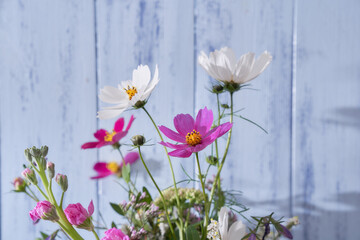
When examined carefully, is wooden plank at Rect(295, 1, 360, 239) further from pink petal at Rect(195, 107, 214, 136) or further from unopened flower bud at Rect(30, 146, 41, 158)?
unopened flower bud at Rect(30, 146, 41, 158)

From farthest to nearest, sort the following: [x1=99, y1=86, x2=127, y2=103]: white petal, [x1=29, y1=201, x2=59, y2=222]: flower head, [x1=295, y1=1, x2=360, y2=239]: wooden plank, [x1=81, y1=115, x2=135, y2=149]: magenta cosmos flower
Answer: [x1=295, y1=1, x2=360, y2=239]: wooden plank, [x1=81, y1=115, x2=135, y2=149]: magenta cosmos flower, [x1=99, y1=86, x2=127, y2=103]: white petal, [x1=29, y1=201, x2=59, y2=222]: flower head

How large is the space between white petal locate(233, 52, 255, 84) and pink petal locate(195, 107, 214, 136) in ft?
0.24

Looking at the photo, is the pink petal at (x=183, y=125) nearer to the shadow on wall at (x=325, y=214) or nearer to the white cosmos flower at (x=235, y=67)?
the white cosmos flower at (x=235, y=67)

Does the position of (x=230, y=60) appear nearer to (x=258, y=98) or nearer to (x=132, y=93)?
(x=132, y=93)

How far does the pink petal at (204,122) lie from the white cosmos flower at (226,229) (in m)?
0.12

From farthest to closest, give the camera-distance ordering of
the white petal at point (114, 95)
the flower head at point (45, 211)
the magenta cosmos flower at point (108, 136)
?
the magenta cosmos flower at point (108, 136) < the white petal at point (114, 95) < the flower head at point (45, 211)

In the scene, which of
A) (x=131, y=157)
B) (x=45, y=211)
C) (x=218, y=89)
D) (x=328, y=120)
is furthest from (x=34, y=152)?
(x=328, y=120)

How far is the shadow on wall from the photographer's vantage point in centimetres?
85

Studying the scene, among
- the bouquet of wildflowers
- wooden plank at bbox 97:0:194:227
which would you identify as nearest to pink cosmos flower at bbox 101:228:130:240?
the bouquet of wildflowers

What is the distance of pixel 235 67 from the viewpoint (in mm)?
551

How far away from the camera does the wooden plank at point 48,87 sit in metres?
0.86

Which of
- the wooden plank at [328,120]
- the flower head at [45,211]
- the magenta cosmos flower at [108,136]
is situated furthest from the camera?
the wooden plank at [328,120]

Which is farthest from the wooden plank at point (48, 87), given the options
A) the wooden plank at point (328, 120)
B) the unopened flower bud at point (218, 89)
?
the wooden plank at point (328, 120)

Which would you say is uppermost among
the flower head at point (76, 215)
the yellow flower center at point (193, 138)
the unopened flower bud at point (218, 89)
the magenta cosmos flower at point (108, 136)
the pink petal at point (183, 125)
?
the unopened flower bud at point (218, 89)
